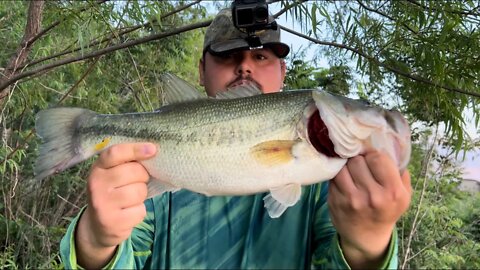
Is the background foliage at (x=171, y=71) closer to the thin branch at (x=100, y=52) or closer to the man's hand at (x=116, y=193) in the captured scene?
the thin branch at (x=100, y=52)

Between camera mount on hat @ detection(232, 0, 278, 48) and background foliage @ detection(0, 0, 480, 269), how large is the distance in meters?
0.52

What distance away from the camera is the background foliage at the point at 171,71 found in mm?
2912

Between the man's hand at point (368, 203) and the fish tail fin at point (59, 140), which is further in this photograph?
the fish tail fin at point (59, 140)

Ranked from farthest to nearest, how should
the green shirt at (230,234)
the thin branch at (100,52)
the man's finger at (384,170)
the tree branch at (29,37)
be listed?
the tree branch at (29,37), the thin branch at (100,52), the green shirt at (230,234), the man's finger at (384,170)

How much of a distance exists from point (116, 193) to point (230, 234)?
512 millimetres

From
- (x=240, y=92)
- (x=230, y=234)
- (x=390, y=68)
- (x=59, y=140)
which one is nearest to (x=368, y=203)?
(x=240, y=92)

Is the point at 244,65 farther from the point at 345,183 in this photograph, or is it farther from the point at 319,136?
the point at 345,183

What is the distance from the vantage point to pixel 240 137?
142cm

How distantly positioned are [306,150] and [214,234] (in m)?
0.58

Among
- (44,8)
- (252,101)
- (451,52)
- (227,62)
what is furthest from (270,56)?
(44,8)

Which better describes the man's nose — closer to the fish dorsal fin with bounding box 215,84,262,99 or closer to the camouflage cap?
the camouflage cap

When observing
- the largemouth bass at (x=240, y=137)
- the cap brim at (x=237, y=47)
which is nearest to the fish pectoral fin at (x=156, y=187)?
the largemouth bass at (x=240, y=137)

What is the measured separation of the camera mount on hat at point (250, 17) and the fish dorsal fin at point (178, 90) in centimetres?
61

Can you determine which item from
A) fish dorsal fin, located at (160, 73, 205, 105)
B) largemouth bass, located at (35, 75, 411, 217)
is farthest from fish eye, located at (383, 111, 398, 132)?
fish dorsal fin, located at (160, 73, 205, 105)
